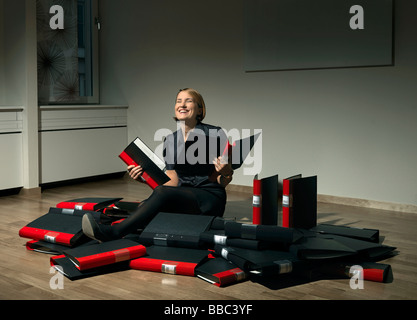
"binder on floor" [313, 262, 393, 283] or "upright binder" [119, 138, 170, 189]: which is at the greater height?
"upright binder" [119, 138, 170, 189]

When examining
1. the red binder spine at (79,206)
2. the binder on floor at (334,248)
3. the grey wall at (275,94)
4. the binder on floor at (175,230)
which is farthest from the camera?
the grey wall at (275,94)

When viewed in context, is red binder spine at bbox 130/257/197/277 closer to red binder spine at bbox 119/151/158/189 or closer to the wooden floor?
the wooden floor

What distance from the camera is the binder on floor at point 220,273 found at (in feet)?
7.86

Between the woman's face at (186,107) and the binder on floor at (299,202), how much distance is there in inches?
29.1

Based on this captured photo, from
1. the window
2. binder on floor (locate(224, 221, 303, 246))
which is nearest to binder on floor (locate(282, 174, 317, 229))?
binder on floor (locate(224, 221, 303, 246))

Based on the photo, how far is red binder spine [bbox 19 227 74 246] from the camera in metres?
2.87

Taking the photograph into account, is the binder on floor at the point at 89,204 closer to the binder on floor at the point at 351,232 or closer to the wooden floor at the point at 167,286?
the wooden floor at the point at 167,286

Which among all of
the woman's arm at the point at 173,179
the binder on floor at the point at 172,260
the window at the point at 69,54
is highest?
the window at the point at 69,54

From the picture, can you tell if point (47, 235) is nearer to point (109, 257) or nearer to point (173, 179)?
point (109, 257)

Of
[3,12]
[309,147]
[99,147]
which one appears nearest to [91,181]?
[99,147]

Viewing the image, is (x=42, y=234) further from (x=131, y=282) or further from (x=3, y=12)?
(x=3, y=12)

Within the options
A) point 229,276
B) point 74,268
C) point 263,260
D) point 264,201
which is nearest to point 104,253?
point 74,268

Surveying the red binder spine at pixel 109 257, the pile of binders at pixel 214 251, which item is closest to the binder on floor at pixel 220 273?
the pile of binders at pixel 214 251

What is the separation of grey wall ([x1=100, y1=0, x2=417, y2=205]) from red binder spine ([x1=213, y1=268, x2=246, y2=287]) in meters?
2.34
